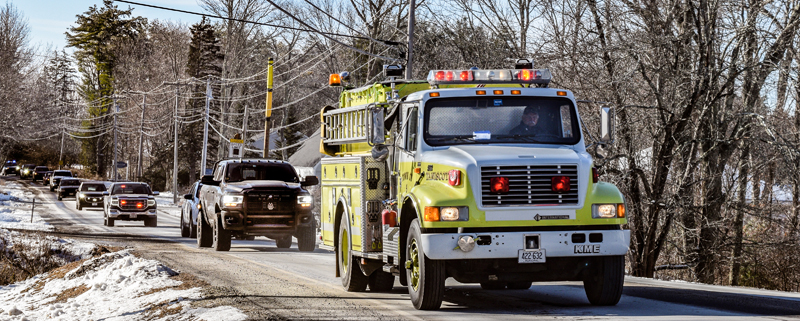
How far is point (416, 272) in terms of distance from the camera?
34.3ft

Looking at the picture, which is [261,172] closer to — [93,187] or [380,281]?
[380,281]

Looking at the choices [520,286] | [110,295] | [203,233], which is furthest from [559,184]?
[203,233]

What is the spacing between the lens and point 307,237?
74.2 ft

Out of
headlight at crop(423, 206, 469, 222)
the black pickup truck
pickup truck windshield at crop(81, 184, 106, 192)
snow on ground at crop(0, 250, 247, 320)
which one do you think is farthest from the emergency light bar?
pickup truck windshield at crop(81, 184, 106, 192)

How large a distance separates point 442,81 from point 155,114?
279 feet

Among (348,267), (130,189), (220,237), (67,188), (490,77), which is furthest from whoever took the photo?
(67,188)

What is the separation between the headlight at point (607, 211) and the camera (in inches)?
393

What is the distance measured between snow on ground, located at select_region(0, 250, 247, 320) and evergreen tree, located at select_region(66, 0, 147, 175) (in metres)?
87.5

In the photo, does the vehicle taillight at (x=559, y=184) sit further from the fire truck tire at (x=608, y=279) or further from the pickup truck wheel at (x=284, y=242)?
the pickup truck wheel at (x=284, y=242)

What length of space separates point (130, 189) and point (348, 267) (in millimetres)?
25699

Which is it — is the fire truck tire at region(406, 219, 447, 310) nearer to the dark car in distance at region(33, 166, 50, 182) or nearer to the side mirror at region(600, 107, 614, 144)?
the side mirror at region(600, 107, 614, 144)

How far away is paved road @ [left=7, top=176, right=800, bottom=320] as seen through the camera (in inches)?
396

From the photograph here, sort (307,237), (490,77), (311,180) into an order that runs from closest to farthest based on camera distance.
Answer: (490,77), (311,180), (307,237)

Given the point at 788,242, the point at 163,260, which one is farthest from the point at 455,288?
the point at 788,242
